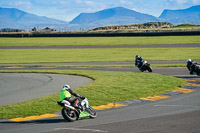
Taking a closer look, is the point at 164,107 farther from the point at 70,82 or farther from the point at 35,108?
the point at 70,82

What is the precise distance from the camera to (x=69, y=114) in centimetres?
1336

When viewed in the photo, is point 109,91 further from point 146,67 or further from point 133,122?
point 146,67

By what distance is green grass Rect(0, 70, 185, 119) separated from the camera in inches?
618

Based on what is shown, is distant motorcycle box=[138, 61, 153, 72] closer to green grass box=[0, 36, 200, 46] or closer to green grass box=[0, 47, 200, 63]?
green grass box=[0, 47, 200, 63]

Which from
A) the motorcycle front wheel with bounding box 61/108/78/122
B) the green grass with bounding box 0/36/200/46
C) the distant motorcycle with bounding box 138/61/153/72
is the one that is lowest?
the motorcycle front wheel with bounding box 61/108/78/122

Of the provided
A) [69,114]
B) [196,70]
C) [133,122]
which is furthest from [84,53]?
[133,122]

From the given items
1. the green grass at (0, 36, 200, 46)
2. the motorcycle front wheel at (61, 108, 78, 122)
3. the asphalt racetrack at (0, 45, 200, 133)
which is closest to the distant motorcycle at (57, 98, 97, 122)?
the motorcycle front wheel at (61, 108, 78, 122)

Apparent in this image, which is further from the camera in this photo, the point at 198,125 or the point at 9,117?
the point at 9,117

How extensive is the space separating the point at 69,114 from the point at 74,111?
0.73ft

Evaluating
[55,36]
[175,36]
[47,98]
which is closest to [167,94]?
[47,98]

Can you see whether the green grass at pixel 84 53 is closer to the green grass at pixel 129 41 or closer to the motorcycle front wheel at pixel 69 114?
the green grass at pixel 129 41

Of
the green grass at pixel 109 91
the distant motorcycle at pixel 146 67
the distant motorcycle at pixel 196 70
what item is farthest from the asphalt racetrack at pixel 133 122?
the distant motorcycle at pixel 146 67

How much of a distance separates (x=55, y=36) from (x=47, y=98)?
72.2 m

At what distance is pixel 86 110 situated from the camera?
45.8ft
